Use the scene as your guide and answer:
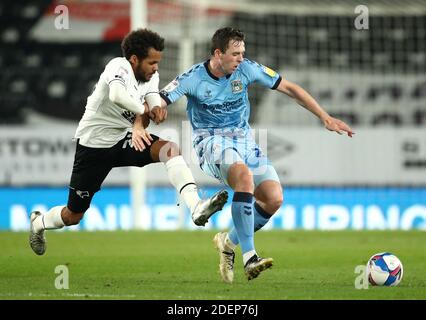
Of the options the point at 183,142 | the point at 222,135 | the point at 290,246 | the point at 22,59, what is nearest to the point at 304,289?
the point at 222,135

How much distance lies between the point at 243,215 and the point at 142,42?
164 centimetres

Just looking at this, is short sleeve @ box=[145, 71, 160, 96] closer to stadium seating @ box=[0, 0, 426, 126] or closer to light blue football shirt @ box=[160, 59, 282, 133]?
light blue football shirt @ box=[160, 59, 282, 133]

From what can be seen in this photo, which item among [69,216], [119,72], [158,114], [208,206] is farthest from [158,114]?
[69,216]

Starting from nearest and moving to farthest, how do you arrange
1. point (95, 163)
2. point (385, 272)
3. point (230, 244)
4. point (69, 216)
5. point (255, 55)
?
1. point (385, 272)
2. point (230, 244)
3. point (95, 163)
4. point (69, 216)
5. point (255, 55)

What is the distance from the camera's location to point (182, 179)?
26.8ft

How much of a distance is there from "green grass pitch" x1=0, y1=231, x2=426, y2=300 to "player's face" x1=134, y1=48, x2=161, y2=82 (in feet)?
5.64

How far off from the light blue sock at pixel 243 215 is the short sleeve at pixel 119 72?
1.30m

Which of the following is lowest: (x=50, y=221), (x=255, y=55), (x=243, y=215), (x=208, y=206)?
(x=50, y=221)

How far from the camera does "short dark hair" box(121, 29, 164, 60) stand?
8.12 meters

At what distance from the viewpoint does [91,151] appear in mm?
8719

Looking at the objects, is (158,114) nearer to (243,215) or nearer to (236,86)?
(236,86)

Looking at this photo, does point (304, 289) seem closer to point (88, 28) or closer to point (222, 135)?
point (222, 135)

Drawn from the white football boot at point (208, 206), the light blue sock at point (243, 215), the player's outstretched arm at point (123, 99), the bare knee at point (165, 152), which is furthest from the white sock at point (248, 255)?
the player's outstretched arm at point (123, 99)

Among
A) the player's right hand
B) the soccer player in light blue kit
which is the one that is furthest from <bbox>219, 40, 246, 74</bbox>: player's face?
the player's right hand
